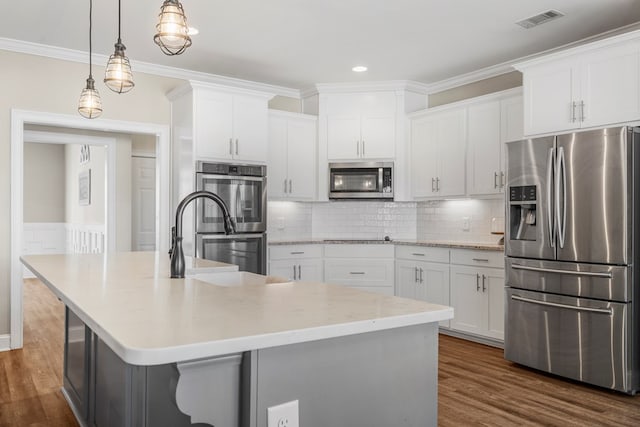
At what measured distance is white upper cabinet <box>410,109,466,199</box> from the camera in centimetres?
509

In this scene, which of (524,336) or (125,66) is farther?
(524,336)

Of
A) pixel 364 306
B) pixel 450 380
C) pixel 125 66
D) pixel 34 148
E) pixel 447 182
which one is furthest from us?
pixel 34 148

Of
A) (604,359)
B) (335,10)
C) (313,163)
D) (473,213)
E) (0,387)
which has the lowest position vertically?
(0,387)

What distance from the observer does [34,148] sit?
32.2ft

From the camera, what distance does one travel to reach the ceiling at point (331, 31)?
3.63 metres

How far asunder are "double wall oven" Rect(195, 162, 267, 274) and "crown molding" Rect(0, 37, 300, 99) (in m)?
0.96

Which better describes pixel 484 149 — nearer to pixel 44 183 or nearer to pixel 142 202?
pixel 142 202

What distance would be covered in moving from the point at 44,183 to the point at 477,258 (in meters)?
8.58

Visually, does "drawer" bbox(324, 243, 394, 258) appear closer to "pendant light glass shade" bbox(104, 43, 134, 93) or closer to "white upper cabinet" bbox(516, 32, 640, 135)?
"white upper cabinet" bbox(516, 32, 640, 135)

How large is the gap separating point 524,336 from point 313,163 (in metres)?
2.88

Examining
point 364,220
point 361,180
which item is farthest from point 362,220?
point 361,180

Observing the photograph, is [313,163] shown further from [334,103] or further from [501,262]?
[501,262]

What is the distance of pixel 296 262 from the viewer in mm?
5340

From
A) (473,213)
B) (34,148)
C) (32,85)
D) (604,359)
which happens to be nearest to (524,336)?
(604,359)
